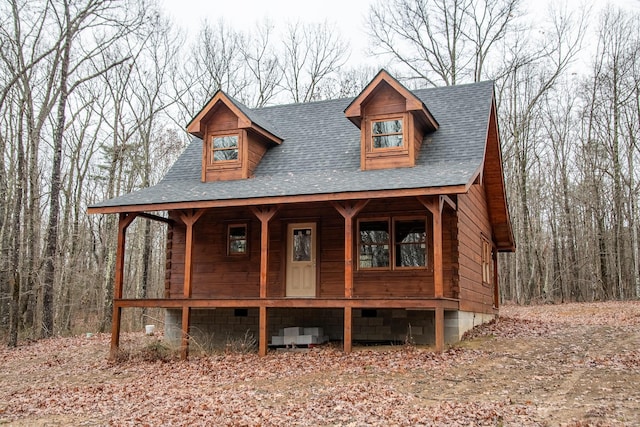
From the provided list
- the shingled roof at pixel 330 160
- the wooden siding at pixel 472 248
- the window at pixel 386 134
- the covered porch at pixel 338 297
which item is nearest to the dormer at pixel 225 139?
the shingled roof at pixel 330 160

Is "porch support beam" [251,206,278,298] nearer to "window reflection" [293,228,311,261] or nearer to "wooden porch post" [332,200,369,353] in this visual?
"wooden porch post" [332,200,369,353]

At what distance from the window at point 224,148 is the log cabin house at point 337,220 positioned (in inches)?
1.2

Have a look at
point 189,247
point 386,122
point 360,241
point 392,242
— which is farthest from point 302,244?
point 386,122

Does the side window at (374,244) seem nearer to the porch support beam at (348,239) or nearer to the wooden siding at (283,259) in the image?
the wooden siding at (283,259)

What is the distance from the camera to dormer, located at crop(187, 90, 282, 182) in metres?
16.7

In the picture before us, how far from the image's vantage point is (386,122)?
1545 centimetres

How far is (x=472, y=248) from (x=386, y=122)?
4.34 meters

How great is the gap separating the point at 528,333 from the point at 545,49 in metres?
19.7

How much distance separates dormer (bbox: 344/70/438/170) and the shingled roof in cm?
43

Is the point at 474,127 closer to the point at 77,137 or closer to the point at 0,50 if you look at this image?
the point at 0,50

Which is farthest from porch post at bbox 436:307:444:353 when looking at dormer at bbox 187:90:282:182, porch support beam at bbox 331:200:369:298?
dormer at bbox 187:90:282:182

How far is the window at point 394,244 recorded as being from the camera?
14469 mm

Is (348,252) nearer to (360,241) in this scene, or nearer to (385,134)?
(360,241)

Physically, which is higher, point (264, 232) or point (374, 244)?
point (264, 232)
